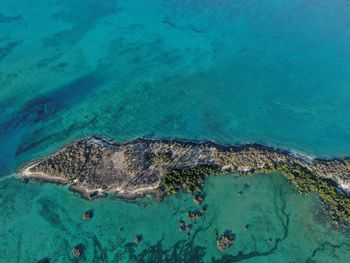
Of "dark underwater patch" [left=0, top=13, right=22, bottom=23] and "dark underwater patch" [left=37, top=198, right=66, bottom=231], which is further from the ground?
"dark underwater patch" [left=0, top=13, right=22, bottom=23]

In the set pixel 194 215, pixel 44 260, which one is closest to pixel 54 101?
pixel 44 260

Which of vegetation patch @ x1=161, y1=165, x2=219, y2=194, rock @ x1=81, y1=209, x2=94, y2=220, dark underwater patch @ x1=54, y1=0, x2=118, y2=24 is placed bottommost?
rock @ x1=81, y1=209, x2=94, y2=220

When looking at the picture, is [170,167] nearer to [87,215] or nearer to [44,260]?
[87,215]

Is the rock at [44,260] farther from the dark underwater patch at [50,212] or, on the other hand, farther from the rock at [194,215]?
the rock at [194,215]

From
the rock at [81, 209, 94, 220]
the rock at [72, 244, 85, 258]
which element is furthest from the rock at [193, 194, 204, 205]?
the rock at [72, 244, 85, 258]

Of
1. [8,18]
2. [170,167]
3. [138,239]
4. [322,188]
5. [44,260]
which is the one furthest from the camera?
[8,18]

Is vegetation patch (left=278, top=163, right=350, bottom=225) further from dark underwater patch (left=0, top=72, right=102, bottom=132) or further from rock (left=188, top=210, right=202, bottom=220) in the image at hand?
dark underwater patch (left=0, top=72, right=102, bottom=132)
